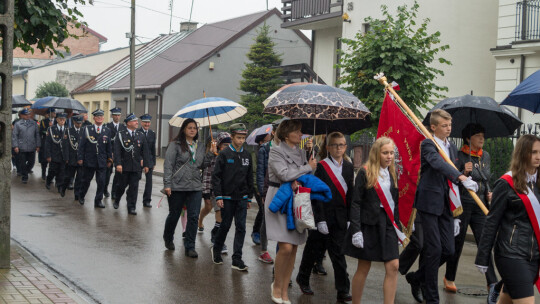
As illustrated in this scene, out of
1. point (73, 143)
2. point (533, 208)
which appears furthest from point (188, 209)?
point (73, 143)

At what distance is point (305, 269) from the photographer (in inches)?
298

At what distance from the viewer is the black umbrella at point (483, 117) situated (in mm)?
7703

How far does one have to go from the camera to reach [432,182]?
23.1ft

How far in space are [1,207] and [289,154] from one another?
11.4 ft

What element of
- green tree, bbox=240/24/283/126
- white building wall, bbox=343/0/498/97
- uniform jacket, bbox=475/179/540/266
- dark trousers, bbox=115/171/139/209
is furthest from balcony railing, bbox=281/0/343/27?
uniform jacket, bbox=475/179/540/266

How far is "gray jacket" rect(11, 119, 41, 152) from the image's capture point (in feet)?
64.6

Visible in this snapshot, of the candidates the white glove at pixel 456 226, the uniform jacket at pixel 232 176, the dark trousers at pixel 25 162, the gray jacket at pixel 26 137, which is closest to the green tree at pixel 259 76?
the dark trousers at pixel 25 162

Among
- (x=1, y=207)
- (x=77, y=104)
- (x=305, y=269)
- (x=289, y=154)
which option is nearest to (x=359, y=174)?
(x=289, y=154)

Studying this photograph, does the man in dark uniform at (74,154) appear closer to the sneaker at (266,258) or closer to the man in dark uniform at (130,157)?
the man in dark uniform at (130,157)

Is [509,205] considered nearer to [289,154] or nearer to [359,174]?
[359,174]

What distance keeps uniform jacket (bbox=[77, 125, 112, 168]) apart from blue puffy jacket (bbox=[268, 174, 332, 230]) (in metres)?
8.69

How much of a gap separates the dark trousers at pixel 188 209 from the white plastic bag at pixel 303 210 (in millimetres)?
2788

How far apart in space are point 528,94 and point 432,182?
4.04 ft

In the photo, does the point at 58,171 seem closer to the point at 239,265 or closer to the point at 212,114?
the point at 212,114
